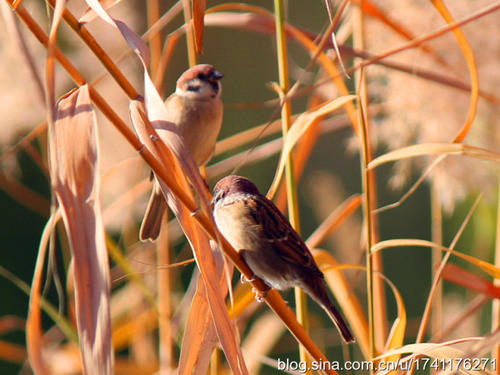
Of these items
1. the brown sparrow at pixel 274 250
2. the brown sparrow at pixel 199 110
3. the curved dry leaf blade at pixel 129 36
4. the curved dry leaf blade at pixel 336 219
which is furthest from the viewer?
the brown sparrow at pixel 199 110

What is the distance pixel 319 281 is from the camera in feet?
3.24

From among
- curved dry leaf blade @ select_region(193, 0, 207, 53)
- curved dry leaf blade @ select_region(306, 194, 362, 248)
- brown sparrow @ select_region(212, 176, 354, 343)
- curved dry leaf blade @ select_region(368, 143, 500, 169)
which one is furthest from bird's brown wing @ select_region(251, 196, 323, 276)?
curved dry leaf blade @ select_region(193, 0, 207, 53)

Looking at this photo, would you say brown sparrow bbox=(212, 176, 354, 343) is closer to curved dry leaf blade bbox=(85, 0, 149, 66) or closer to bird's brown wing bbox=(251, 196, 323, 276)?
bird's brown wing bbox=(251, 196, 323, 276)

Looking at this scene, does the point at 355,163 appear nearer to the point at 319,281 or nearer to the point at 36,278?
the point at 319,281

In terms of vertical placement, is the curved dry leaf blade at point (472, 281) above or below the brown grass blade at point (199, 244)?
below

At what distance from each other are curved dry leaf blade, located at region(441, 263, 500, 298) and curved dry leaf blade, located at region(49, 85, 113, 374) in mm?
485

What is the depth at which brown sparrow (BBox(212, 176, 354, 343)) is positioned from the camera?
95 cm

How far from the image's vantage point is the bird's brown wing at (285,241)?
0.96 metres

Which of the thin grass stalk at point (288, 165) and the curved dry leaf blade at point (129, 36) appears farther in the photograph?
the thin grass stalk at point (288, 165)

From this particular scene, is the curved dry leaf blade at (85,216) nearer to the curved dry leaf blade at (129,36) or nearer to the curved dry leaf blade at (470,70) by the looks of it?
the curved dry leaf blade at (129,36)

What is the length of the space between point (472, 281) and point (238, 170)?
78 cm

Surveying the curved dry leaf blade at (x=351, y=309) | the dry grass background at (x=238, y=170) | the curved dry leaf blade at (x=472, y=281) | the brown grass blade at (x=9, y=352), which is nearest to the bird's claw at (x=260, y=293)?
the dry grass background at (x=238, y=170)

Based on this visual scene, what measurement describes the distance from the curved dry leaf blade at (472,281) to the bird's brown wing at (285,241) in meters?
0.22

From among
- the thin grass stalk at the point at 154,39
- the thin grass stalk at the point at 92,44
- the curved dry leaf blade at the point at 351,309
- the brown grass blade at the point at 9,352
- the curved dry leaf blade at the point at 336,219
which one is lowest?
the brown grass blade at the point at 9,352
